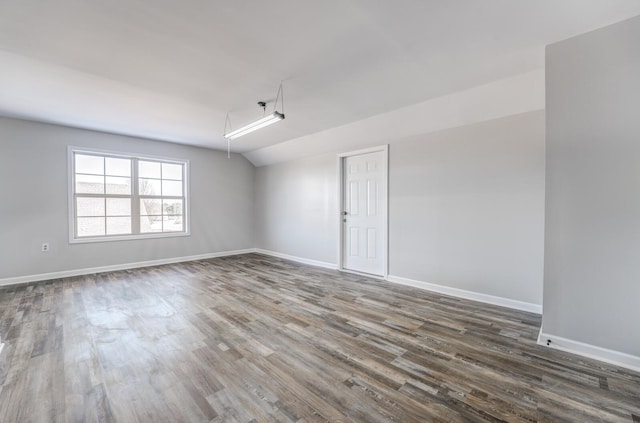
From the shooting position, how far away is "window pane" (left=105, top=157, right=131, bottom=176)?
16.4ft

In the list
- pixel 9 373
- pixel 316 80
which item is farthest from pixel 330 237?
pixel 9 373

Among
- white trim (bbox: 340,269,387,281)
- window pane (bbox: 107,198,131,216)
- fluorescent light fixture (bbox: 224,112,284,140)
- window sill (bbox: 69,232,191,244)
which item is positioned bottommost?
white trim (bbox: 340,269,387,281)

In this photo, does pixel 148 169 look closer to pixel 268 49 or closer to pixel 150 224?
pixel 150 224

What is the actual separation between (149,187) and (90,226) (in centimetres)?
122

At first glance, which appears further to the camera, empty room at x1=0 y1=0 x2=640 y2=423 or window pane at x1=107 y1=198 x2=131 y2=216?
window pane at x1=107 y1=198 x2=131 y2=216

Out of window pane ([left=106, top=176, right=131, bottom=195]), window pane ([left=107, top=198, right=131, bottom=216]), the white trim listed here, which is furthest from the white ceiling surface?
the white trim

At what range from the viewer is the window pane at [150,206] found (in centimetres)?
541

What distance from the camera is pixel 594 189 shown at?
6.89ft

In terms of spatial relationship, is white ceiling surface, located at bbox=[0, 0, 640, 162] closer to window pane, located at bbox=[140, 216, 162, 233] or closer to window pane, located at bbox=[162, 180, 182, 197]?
window pane, located at bbox=[162, 180, 182, 197]

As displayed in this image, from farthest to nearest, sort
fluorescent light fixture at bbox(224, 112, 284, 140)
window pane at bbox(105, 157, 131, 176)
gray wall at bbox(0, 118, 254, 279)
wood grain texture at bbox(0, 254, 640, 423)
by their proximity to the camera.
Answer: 1. window pane at bbox(105, 157, 131, 176)
2. gray wall at bbox(0, 118, 254, 279)
3. fluorescent light fixture at bbox(224, 112, 284, 140)
4. wood grain texture at bbox(0, 254, 640, 423)

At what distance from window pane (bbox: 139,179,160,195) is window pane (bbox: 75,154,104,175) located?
680 mm

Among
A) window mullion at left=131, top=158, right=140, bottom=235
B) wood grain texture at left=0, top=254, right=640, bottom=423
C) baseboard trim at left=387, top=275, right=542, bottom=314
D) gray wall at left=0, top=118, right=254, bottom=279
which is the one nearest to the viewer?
wood grain texture at left=0, top=254, right=640, bottom=423

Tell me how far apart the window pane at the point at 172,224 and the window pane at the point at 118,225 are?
2.11 feet

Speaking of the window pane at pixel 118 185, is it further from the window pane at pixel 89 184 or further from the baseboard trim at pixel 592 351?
the baseboard trim at pixel 592 351
